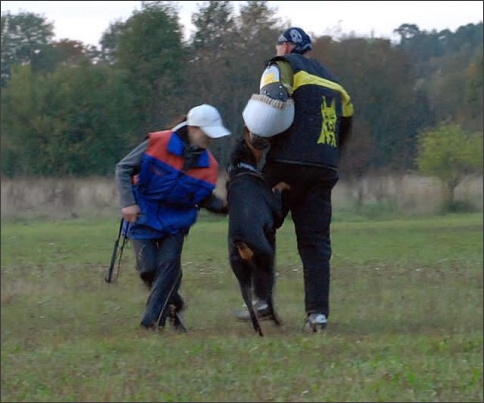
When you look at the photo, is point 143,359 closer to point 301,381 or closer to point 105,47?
point 301,381

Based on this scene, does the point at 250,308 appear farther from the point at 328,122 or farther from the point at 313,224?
the point at 328,122

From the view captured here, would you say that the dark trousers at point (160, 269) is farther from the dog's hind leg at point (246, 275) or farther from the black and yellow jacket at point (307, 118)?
the black and yellow jacket at point (307, 118)

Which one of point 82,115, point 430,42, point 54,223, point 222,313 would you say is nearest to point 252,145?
point 222,313

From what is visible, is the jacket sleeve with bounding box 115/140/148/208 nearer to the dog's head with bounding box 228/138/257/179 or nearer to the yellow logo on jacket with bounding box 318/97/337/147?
the dog's head with bounding box 228/138/257/179

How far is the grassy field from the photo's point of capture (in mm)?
5562

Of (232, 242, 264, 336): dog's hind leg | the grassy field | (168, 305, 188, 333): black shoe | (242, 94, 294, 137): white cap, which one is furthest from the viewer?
(168, 305, 188, 333): black shoe

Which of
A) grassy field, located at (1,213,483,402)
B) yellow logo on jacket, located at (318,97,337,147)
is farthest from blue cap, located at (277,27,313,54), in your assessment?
grassy field, located at (1,213,483,402)

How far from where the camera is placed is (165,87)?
19750 mm

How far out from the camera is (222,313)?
889cm

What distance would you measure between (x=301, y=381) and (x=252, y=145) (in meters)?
2.56

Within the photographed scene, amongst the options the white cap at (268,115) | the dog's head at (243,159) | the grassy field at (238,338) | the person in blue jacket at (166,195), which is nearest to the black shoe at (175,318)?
the person in blue jacket at (166,195)

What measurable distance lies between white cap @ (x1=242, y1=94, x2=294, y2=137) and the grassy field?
4.65ft

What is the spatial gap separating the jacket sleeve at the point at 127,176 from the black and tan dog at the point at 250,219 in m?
0.68

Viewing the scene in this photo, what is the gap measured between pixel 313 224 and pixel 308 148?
62 cm
